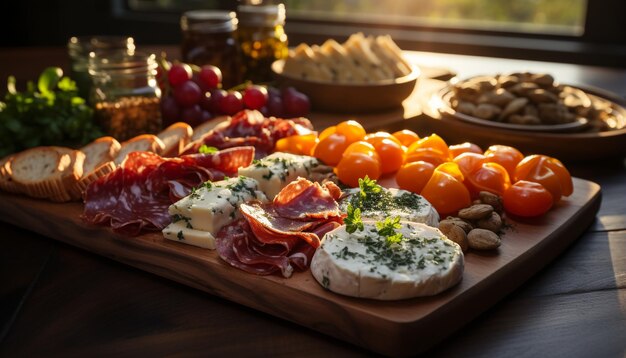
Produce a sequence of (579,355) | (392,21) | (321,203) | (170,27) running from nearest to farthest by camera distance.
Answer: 1. (579,355)
2. (321,203)
3. (392,21)
4. (170,27)

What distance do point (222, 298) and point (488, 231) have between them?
0.61 m

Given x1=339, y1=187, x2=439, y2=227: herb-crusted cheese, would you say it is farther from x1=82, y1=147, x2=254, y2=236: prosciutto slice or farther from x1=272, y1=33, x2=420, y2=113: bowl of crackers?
x1=272, y1=33, x2=420, y2=113: bowl of crackers

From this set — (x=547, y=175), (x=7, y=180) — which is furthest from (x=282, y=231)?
(x=7, y=180)

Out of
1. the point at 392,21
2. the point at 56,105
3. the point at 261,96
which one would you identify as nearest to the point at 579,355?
the point at 261,96

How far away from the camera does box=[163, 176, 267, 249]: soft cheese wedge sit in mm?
1630

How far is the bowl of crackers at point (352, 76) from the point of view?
9.29ft

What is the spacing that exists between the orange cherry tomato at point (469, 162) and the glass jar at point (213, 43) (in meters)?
1.32

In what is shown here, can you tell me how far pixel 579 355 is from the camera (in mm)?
1314

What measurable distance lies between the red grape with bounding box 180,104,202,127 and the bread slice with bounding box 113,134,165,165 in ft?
1.47

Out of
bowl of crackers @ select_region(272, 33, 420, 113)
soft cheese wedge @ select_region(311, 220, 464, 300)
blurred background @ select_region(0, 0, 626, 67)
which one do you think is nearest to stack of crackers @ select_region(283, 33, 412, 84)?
bowl of crackers @ select_region(272, 33, 420, 113)

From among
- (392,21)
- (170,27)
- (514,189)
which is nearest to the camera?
(514,189)

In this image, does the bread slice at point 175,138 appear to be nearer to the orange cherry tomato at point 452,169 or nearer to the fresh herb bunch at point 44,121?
the fresh herb bunch at point 44,121

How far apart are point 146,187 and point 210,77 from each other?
96 cm

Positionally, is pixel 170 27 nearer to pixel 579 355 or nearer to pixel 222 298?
pixel 222 298
